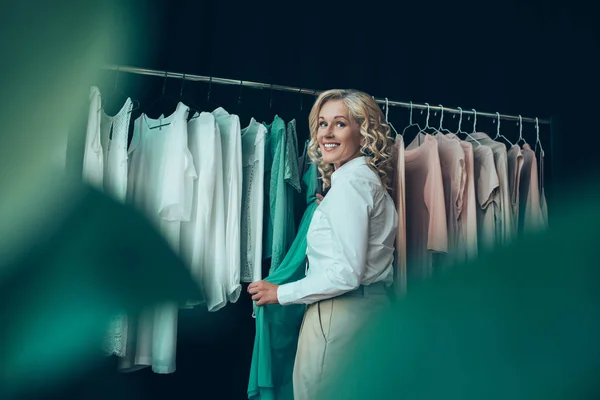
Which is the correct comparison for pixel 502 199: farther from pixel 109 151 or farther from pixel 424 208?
pixel 109 151

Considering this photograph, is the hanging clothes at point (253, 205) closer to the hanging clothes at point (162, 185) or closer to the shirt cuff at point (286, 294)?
the hanging clothes at point (162, 185)

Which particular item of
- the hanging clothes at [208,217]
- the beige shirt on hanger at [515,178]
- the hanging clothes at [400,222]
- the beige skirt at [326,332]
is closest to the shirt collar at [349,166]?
the beige skirt at [326,332]

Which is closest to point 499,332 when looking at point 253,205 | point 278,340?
point 278,340

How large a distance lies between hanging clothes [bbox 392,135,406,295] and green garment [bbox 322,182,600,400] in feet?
5.19

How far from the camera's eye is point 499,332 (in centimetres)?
53

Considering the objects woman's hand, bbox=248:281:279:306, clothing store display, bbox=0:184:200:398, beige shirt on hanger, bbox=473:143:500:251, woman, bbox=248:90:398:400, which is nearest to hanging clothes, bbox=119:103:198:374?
Answer: woman's hand, bbox=248:281:279:306

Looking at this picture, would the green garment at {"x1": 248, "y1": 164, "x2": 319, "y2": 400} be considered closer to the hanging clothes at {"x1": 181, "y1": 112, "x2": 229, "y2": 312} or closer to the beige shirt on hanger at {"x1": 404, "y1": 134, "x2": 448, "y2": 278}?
the hanging clothes at {"x1": 181, "y1": 112, "x2": 229, "y2": 312}

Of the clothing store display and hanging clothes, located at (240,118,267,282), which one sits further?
Result: hanging clothes, located at (240,118,267,282)

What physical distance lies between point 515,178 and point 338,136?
1040mm

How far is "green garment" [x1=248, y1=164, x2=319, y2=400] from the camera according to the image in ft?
6.29

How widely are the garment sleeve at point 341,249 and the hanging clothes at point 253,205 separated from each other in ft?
1.84

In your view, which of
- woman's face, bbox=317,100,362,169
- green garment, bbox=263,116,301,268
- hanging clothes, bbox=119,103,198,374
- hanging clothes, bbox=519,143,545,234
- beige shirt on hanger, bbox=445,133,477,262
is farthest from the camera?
hanging clothes, bbox=519,143,545,234

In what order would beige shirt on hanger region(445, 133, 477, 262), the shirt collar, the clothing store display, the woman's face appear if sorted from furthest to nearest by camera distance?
1. beige shirt on hanger region(445, 133, 477, 262)
2. the woman's face
3. the shirt collar
4. the clothing store display

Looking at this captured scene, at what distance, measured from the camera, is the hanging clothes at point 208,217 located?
2.16m
